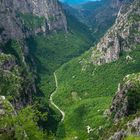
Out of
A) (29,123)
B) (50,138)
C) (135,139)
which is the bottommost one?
(135,139)

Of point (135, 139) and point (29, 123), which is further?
point (135, 139)

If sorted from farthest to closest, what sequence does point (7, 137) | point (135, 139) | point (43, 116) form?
1. point (135, 139)
2. point (43, 116)
3. point (7, 137)

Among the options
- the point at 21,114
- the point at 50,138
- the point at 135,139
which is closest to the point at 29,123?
the point at 21,114

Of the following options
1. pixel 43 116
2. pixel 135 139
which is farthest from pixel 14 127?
pixel 135 139

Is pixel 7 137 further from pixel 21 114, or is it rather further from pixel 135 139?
pixel 135 139

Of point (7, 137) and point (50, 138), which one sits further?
point (50, 138)

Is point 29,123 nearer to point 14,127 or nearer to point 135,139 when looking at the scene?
point 14,127

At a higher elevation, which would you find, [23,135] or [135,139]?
[23,135]

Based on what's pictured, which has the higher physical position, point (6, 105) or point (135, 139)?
point (6, 105)

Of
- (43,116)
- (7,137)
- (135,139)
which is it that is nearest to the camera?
(7,137)
